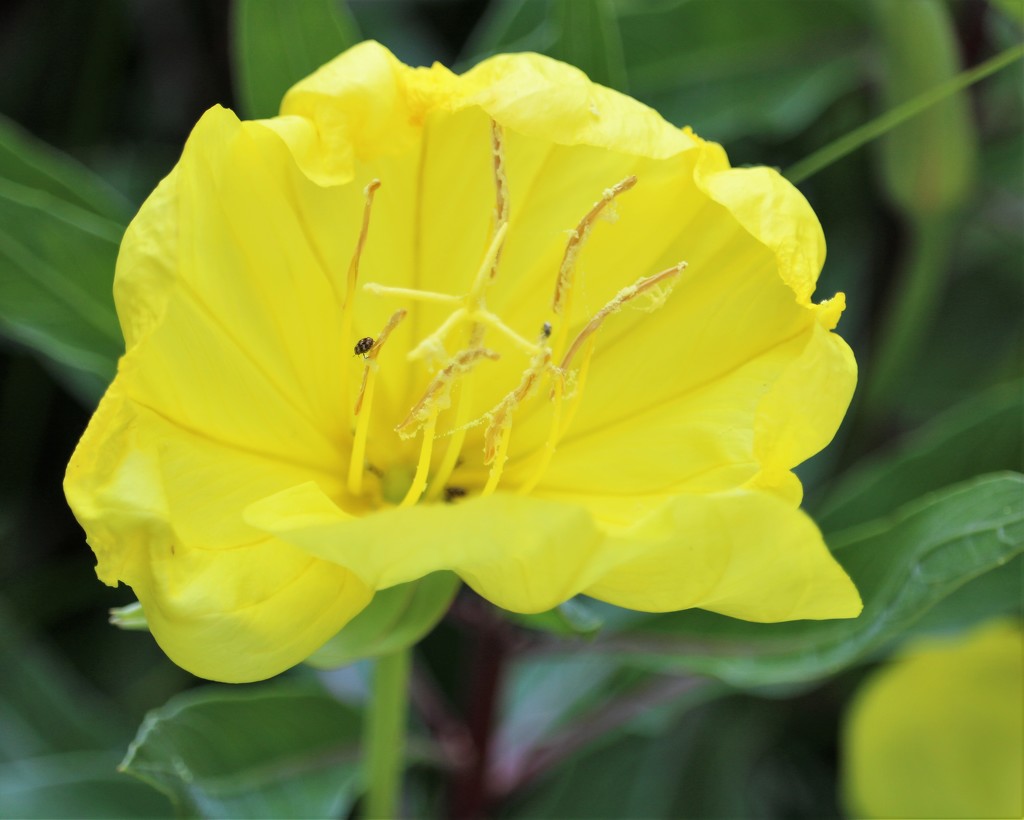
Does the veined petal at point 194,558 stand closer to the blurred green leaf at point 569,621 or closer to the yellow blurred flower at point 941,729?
the blurred green leaf at point 569,621

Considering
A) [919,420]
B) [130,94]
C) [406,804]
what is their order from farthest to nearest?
1. [130,94]
2. [919,420]
3. [406,804]

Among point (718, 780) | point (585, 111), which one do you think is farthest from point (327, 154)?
point (718, 780)

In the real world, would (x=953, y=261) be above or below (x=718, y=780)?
above

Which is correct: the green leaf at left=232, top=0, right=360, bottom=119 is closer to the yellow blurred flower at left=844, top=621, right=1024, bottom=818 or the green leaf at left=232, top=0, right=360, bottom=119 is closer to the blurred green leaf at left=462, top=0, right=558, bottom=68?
the blurred green leaf at left=462, top=0, right=558, bottom=68

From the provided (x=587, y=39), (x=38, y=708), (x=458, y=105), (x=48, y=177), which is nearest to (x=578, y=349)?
(x=458, y=105)

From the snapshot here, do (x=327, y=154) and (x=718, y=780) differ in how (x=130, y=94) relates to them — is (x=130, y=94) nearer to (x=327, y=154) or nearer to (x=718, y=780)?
(x=327, y=154)

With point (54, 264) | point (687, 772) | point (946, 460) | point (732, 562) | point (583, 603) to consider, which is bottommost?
point (687, 772)

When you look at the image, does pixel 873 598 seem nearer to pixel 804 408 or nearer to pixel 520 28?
pixel 804 408
